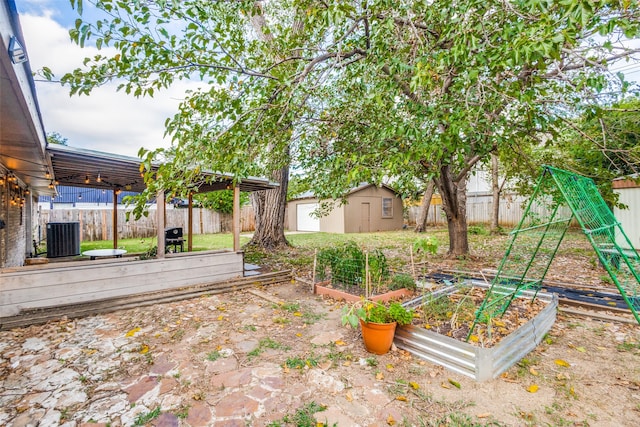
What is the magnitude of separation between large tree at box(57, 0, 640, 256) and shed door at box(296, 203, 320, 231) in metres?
13.5

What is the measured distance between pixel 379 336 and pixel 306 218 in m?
16.9

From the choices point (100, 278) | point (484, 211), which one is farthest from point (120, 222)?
point (484, 211)

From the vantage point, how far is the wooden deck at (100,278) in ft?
14.1

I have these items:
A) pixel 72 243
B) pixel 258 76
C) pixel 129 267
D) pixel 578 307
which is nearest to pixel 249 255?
pixel 129 267

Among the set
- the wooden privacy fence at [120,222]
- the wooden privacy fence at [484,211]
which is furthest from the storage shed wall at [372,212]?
the wooden privacy fence at [120,222]

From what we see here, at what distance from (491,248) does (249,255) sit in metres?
7.96

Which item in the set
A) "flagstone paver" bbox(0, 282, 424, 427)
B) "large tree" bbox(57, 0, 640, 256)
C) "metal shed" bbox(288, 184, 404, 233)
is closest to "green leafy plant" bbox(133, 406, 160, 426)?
"flagstone paver" bbox(0, 282, 424, 427)

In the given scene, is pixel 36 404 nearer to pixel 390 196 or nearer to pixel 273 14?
pixel 273 14

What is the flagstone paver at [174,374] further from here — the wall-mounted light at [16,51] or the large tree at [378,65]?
the wall-mounted light at [16,51]

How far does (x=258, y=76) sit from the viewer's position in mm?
4156

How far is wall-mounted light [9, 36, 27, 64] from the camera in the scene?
164cm

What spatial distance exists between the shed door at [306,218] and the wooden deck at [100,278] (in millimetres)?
12815

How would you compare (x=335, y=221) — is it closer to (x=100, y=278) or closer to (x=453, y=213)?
(x=453, y=213)

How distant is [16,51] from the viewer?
1712 mm
